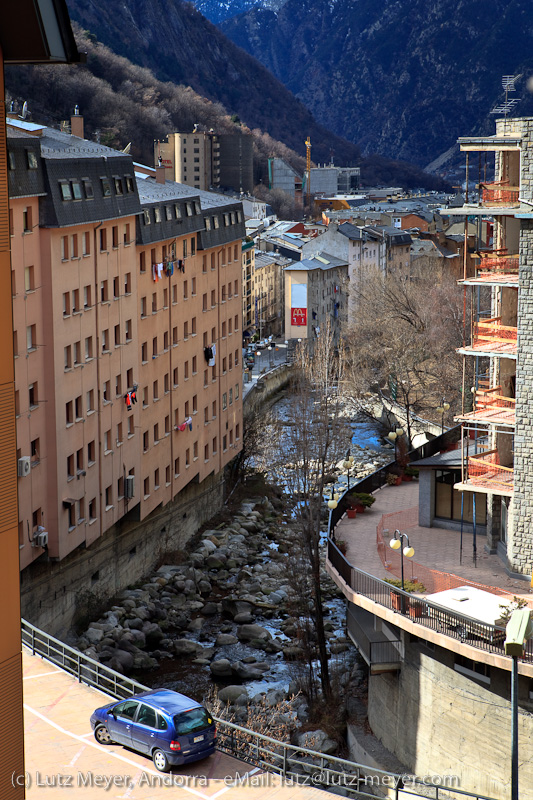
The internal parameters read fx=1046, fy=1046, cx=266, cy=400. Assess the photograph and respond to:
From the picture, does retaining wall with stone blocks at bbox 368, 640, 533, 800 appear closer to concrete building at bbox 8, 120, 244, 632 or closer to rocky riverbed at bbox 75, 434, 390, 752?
rocky riverbed at bbox 75, 434, 390, 752

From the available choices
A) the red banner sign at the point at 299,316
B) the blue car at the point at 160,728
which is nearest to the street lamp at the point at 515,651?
the blue car at the point at 160,728

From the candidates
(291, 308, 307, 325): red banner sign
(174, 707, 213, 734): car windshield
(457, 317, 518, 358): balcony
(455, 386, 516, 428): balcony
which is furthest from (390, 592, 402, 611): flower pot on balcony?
(291, 308, 307, 325): red banner sign

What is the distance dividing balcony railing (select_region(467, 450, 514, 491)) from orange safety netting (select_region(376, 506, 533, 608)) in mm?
2631

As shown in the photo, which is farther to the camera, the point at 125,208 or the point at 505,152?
the point at 125,208

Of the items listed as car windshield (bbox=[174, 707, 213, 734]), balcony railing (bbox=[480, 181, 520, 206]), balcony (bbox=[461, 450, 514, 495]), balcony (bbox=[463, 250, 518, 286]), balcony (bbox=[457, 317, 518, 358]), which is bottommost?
car windshield (bbox=[174, 707, 213, 734])

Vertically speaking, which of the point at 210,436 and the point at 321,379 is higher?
the point at 321,379

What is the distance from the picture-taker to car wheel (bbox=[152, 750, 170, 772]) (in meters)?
19.1

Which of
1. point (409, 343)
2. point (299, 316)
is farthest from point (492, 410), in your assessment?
point (299, 316)

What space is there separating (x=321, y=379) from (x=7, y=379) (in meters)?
37.2

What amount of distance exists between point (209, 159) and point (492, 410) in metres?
152

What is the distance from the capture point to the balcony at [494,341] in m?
27.8

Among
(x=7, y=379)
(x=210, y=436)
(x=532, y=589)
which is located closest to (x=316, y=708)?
(x=532, y=589)

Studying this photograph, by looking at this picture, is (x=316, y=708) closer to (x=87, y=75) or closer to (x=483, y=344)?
(x=483, y=344)

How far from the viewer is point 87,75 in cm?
14175
